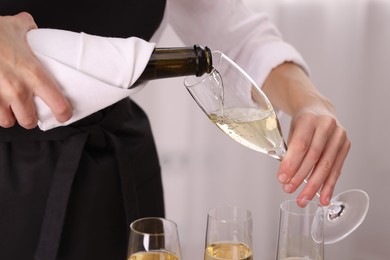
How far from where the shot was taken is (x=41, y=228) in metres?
1.10

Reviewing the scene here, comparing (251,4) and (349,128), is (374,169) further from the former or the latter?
(251,4)

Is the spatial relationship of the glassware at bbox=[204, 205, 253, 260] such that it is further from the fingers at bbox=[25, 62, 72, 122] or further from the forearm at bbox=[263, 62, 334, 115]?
the forearm at bbox=[263, 62, 334, 115]

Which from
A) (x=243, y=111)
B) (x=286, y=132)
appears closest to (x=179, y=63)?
(x=243, y=111)

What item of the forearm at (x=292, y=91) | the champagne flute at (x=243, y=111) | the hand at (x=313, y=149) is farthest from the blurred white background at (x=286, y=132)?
the champagne flute at (x=243, y=111)

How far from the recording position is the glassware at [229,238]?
79 centimetres

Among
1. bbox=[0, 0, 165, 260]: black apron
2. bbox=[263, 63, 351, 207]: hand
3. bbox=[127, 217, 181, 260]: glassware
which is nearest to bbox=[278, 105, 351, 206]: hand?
bbox=[263, 63, 351, 207]: hand

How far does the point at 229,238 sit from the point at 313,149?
0.84ft

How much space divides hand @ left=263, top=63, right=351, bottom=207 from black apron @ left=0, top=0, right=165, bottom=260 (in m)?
0.33

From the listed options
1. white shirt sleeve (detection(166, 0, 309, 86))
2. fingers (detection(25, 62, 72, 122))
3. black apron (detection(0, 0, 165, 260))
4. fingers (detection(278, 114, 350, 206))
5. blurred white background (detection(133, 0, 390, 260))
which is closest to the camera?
fingers (detection(25, 62, 72, 122))

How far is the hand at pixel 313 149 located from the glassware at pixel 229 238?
0.48 feet

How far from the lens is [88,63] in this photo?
790mm

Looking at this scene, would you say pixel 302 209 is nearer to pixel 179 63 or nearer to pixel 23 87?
pixel 179 63

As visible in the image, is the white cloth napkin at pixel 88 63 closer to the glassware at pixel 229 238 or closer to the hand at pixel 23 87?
the hand at pixel 23 87

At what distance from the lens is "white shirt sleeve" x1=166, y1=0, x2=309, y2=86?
1275 mm
